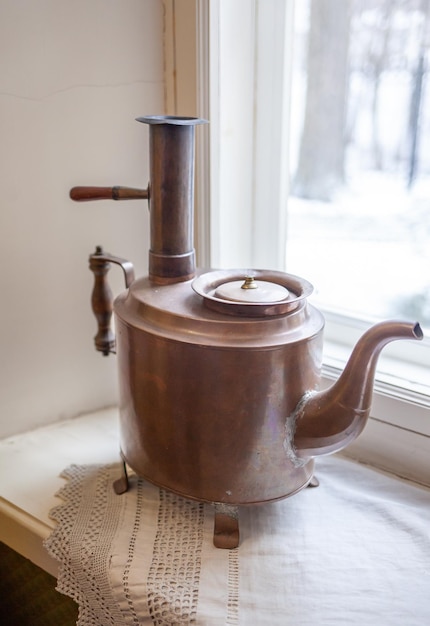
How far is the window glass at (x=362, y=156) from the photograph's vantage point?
3.22 feet

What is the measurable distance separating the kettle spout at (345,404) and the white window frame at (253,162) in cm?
24

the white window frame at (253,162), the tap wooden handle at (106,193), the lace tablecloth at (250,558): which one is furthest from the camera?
the white window frame at (253,162)

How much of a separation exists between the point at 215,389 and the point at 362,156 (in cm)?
58

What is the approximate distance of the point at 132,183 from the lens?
107 cm

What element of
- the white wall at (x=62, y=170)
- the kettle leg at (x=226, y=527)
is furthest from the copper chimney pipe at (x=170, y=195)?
the kettle leg at (x=226, y=527)

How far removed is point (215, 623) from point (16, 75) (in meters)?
0.79

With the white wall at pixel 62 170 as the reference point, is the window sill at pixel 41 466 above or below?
below

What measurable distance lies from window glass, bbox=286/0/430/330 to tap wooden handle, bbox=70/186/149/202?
414 millimetres

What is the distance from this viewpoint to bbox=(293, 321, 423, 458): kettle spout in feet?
2.31

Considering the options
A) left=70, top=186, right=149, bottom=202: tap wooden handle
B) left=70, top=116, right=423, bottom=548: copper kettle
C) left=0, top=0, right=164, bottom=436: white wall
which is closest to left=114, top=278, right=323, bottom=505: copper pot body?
left=70, top=116, right=423, bottom=548: copper kettle

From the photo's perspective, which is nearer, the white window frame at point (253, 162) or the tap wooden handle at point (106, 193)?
the tap wooden handle at point (106, 193)

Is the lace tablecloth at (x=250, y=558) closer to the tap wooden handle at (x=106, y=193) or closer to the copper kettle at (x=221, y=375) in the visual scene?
the copper kettle at (x=221, y=375)

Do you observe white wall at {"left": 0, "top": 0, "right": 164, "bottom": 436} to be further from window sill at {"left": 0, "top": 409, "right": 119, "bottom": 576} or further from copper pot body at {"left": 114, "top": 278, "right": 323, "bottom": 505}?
copper pot body at {"left": 114, "top": 278, "right": 323, "bottom": 505}

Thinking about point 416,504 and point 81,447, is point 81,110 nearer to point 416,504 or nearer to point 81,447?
point 81,447
